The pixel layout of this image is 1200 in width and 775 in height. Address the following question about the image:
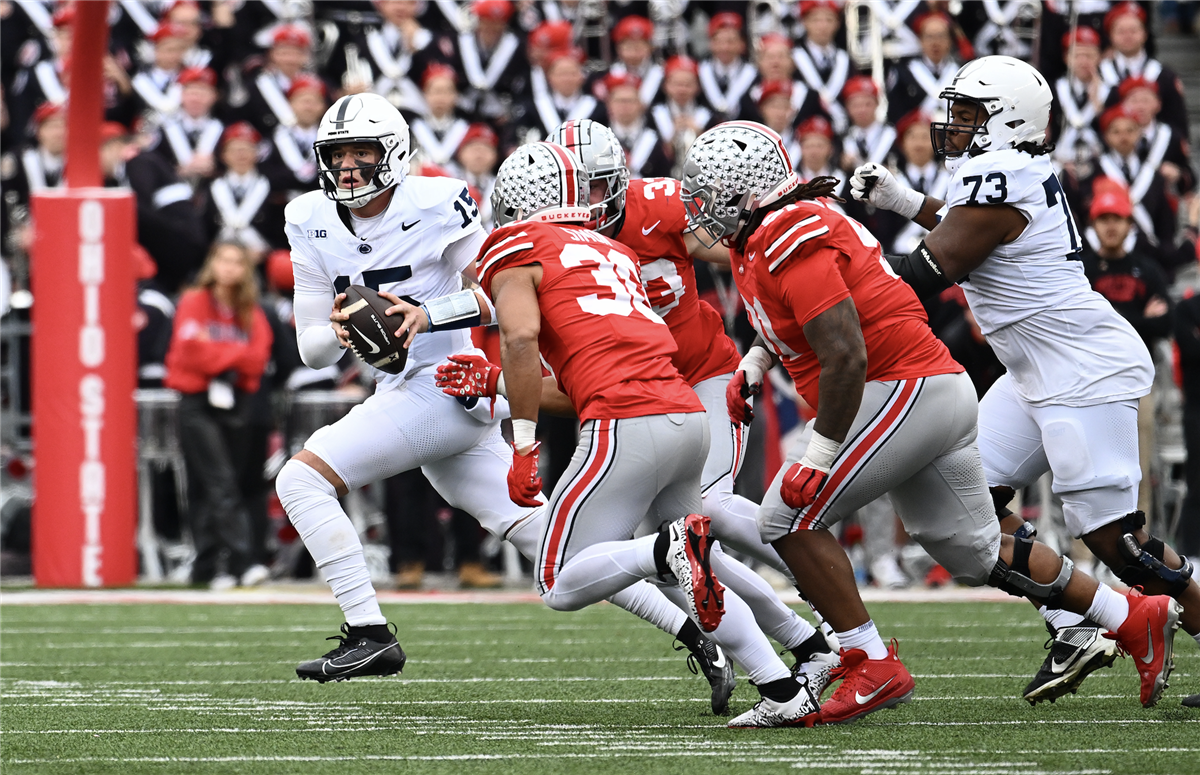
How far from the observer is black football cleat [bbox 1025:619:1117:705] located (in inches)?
198

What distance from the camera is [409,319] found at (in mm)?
5133

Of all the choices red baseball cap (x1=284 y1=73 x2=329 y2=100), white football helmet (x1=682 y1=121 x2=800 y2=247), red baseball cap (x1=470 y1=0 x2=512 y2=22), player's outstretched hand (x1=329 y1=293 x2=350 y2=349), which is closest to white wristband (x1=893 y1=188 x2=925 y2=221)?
white football helmet (x1=682 y1=121 x2=800 y2=247)

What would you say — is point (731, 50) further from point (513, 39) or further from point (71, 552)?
point (71, 552)

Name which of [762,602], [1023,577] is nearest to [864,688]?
[762,602]

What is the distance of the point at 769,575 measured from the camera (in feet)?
33.1

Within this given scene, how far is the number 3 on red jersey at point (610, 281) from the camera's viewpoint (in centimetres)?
471

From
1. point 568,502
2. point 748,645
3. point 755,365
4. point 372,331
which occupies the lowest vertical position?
point 748,645

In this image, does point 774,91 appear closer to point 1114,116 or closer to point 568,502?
point 1114,116

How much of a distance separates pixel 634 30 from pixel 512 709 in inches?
325

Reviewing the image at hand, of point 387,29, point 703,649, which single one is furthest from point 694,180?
point 387,29

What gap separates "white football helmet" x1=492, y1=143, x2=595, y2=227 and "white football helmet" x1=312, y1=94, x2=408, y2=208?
73 centimetres

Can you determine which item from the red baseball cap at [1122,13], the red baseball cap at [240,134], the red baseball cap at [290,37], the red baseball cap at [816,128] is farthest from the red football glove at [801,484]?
the red baseball cap at [1122,13]

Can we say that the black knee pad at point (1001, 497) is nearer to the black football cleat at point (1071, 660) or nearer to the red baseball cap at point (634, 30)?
the black football cleat at point (1071, 660)

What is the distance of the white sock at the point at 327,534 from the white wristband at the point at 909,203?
1911 millimetres
